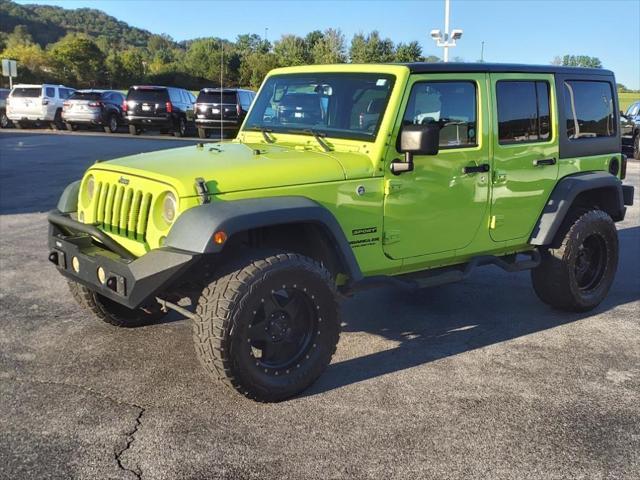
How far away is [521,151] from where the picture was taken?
4.75m

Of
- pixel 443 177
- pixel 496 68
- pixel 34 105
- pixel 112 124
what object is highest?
pixel 34 105

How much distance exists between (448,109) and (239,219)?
187 centimetres

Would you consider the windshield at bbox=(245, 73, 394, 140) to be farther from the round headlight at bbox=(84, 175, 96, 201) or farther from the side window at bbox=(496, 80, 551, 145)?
the round headlight at bbox=(84, 175, 96, 201)

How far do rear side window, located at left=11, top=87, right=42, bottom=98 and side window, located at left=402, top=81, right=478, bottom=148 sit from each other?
24270 millimetres

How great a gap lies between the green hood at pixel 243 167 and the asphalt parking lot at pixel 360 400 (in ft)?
4.07

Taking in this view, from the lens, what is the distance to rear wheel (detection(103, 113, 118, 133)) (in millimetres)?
25000

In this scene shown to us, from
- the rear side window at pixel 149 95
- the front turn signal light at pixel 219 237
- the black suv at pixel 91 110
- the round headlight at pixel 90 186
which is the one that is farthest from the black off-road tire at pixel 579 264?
the black suv at pixel 91 110

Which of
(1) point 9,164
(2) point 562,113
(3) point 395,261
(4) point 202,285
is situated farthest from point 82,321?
(1) point 9,164

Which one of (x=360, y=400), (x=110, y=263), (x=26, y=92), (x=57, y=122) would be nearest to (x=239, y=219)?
(x=110, y=263)

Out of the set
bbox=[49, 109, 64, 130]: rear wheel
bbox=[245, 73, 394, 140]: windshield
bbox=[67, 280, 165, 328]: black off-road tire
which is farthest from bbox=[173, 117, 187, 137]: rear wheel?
bbox=[67, 280, 165, 328]: black off-road tire

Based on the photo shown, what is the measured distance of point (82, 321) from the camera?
4.90 meters

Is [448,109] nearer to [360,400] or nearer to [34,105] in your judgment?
[360,400]

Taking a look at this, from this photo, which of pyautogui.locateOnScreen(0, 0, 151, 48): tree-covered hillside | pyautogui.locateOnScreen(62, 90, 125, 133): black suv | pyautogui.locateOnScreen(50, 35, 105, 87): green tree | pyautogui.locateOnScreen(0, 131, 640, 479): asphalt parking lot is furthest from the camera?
pyautogui.locateOnScreen(0, 0, 151, 48): tree-covered hillside

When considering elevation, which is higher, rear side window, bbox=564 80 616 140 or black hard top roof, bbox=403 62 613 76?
black hard top roof, bbox=403 62 613 76
